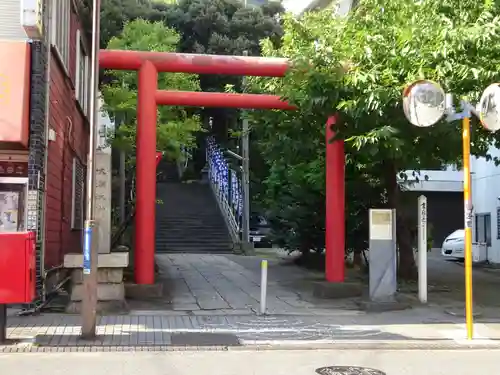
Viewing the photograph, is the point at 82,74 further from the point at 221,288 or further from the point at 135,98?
the point at 221,288

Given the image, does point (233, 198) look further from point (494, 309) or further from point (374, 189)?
point (494, 309)

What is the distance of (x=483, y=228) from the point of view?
24.2 meters

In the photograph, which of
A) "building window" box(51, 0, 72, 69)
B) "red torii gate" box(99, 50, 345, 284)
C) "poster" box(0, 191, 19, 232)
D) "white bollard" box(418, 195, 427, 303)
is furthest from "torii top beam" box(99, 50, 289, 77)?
"white bollard" box(418, 195, 427, 303)

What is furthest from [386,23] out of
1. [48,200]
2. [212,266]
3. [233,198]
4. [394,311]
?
[233,198]

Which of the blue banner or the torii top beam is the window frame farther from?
the blue banner

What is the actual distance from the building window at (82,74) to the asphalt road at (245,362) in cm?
974

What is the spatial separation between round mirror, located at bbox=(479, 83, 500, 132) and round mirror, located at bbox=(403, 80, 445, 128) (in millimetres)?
668

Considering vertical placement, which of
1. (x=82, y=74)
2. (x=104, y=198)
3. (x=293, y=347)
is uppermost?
(x=82, y=74)

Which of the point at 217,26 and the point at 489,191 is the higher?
the point at 217,26

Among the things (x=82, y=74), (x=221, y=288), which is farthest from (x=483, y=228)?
(x=82, y=74)

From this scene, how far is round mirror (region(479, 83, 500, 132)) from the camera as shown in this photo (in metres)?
9.79

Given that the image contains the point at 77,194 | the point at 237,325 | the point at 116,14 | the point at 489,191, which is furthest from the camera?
the point at 116,14

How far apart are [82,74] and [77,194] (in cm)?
334

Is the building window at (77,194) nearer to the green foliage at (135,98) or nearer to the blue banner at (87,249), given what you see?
the green foliage at (135,98)
